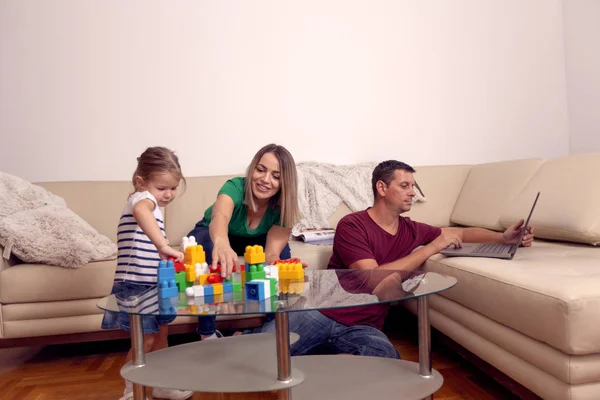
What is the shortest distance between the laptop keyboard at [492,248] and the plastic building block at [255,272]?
866mm

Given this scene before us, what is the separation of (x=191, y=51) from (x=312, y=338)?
1968mm

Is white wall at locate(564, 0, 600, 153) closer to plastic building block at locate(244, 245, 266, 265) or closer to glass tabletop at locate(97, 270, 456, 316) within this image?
glass tabletop at locate(97, 270, 456, 316)

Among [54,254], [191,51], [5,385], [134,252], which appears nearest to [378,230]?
[134,252]

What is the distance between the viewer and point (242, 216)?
206cm

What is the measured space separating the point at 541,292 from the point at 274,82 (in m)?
2.16

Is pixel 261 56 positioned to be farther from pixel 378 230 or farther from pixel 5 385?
pixel 5 385

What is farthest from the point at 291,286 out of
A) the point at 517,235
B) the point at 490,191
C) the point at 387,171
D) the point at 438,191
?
the point at 438,191

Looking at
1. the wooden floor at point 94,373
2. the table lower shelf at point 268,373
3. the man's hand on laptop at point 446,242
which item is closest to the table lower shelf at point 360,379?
the table lower shelf at point 268,373

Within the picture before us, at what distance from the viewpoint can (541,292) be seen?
135 cm

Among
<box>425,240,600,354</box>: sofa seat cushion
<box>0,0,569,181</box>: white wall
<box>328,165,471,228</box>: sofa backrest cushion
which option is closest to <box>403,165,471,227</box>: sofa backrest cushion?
<box>328,165,471,228</box>: sofa backrest cushion

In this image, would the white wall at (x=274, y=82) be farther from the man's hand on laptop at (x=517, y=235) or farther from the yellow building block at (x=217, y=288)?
the yellow building block at (x=217, y=288)

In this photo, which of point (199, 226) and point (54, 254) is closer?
point (54, 254)

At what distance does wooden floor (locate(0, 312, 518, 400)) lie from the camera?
1.77 meters

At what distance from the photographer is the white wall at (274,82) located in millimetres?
2977
